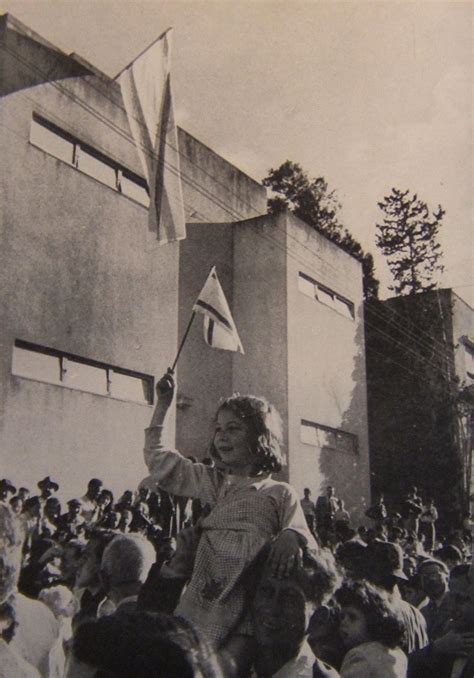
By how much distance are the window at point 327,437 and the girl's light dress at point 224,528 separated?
8667mm

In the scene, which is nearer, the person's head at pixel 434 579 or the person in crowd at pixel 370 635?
the person in crowd at pixel 370 635

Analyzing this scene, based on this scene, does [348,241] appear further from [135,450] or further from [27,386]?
[27,386]

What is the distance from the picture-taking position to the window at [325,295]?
39.1 ft

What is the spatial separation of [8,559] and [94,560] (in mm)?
1082

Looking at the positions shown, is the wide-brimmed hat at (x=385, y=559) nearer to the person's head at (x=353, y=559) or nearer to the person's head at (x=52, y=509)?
the person's head at (x=353, y=559)

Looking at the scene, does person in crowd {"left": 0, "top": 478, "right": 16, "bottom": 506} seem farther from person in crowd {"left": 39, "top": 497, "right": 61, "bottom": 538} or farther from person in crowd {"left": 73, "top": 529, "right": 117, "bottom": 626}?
person in crowd {"left": 73, "top": 529, "right": 117, "bottom": 626}

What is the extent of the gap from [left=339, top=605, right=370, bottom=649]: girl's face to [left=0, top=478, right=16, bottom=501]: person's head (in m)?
4.21

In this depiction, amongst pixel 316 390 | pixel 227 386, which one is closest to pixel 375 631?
pixel 227 386

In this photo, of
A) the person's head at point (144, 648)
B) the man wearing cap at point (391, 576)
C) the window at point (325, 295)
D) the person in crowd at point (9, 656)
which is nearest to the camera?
the person's head at point (144, 648)

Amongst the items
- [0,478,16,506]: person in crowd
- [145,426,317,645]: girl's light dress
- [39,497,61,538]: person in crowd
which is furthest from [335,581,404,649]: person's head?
[0,478,16,506]: person in crowd

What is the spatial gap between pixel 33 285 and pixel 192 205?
4261mm

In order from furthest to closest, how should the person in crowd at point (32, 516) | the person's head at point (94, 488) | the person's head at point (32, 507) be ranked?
the person's head at point (94, 488) → the person's head at point (32, 507) → the person in crowd at point (32, 516)

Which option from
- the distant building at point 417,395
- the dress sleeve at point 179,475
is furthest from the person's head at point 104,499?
the distant building at point 417,395

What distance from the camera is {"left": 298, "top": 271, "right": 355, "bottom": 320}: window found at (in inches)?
469
